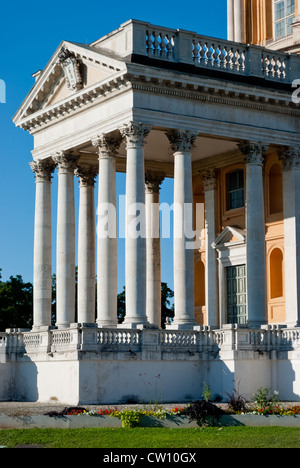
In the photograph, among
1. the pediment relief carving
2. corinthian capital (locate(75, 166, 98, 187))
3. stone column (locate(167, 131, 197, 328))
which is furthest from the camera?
corinthian capital (locate(75, 166, 98, 187))

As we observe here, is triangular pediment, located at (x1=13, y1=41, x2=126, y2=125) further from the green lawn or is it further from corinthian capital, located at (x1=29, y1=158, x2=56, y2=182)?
the green lawn

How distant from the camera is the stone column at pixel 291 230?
1973 inches

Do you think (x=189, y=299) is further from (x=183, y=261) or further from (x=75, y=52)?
(x=75, y=52)

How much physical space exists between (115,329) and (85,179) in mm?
14655

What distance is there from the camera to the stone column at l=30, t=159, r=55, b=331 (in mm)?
52750

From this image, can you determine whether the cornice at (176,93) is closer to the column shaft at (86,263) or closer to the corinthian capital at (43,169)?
the corinthian capital at (43,169)

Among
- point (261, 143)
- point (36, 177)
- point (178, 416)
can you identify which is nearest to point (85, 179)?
point (36, 177)

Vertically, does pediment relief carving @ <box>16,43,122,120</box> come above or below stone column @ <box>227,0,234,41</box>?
below

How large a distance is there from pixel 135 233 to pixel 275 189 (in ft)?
38.8

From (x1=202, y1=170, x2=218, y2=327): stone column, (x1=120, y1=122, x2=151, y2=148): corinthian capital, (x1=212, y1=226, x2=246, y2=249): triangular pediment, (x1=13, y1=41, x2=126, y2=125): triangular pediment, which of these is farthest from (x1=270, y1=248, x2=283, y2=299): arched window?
(x1=13, y1=41, x2=126, y2=125): triangular pediment

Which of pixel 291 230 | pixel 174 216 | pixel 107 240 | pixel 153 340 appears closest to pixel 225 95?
pixel 174 216

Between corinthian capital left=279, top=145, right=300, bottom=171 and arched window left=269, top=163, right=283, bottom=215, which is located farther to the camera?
arched window left=269, top=163, right=283, bottom=215

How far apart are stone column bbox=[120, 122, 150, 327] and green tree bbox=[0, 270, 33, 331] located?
40.8 m

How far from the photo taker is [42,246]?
175 feet
